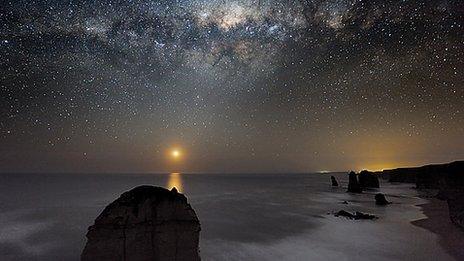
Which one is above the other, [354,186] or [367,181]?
[367,181]

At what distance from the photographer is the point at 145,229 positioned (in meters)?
15.6

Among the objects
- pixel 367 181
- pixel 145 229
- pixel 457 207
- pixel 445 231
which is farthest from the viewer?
pixel 367 181

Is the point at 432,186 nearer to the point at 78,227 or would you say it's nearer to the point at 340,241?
the point at 340,241

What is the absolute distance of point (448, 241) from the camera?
27.2 meters

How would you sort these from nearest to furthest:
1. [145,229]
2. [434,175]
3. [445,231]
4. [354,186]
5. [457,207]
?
[145,229] < [445,231] < [457,207] < [434,175] < [354,186]

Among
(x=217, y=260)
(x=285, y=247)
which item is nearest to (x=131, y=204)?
(x=217, y=260)

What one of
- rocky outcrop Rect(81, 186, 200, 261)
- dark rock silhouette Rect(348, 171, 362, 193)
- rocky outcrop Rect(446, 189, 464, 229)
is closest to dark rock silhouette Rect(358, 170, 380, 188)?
dark rock silhouette Rect(348, 171, 362, 193)

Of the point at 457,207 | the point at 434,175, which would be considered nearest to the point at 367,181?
the point at 434,175

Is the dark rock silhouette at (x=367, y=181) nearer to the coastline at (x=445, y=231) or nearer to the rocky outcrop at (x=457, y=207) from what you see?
the coastline at (x=445, y=231)

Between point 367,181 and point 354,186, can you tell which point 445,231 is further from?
point 367,181

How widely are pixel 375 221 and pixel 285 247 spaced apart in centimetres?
1851

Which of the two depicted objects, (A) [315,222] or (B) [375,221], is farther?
(A) [315,222]

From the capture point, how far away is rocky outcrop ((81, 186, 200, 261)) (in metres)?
15.1

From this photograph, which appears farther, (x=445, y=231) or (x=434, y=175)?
(x=434, y=175)
